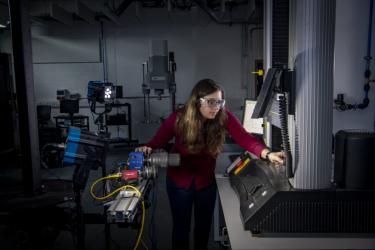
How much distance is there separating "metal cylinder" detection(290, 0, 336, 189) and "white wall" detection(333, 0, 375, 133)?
4.55 feet

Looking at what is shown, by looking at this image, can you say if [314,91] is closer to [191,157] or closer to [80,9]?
[191,157]

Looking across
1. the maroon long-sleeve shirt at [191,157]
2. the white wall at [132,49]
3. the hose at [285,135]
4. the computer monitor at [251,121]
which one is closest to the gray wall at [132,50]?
the white wall at [132,49]

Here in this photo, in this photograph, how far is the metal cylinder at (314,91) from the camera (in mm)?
1187

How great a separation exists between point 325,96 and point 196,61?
238 inches

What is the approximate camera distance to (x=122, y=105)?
6836 millimetres

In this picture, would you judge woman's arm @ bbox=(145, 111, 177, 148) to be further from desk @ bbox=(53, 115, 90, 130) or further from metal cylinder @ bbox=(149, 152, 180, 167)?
desk @ bbox=(53, 115, 90, 130)

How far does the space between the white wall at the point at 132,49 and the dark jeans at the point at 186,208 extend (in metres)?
5.22

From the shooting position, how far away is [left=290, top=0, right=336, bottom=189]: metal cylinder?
1187mm

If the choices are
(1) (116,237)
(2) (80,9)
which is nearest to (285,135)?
(1) (116,237)

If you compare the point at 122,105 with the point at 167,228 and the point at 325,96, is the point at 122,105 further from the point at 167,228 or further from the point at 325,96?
the point at 325,96

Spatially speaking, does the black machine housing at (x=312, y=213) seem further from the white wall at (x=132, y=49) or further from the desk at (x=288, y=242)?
the white wall at (x=132, y=49)

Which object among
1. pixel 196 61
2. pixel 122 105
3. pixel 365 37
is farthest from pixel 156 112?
pixel 365 37

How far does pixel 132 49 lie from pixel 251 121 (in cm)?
489

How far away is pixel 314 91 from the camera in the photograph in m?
1.22
